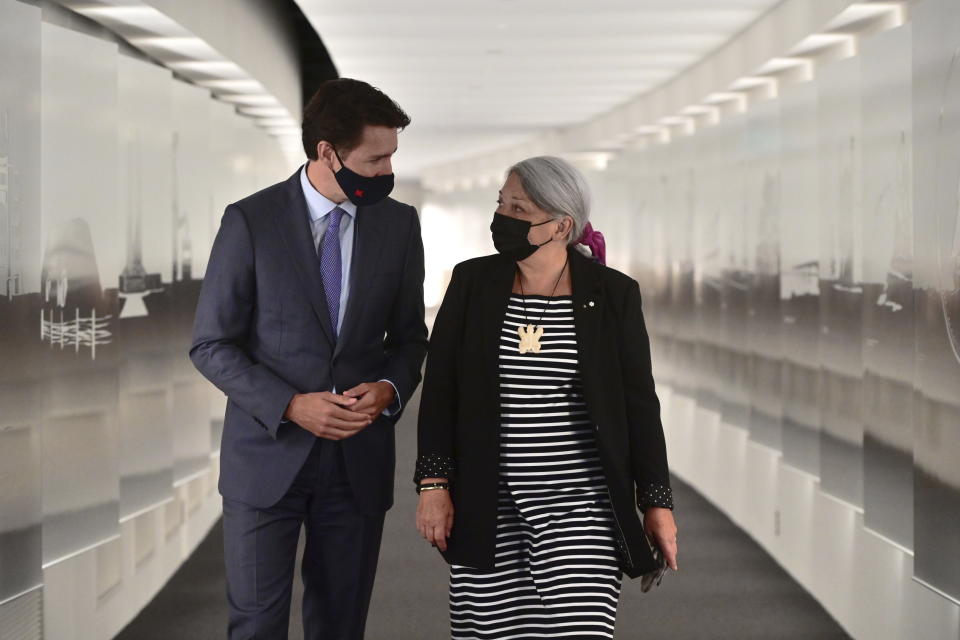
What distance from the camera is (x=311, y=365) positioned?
2969 millimetres

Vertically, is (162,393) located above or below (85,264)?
below

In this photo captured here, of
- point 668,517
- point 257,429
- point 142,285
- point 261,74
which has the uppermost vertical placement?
point 261,74

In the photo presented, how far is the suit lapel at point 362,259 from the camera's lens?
300cm

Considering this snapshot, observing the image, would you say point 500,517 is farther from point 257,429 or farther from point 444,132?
point 444,132

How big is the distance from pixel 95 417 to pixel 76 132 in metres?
1.27

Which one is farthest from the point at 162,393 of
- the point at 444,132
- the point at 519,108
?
the point at 444,132

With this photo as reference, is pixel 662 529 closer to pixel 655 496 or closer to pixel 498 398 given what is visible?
pixel 655 496

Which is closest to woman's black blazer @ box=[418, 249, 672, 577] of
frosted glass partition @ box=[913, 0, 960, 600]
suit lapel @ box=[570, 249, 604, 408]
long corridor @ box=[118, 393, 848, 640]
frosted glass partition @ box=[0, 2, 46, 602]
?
suit lapel @ box=[570, 249, 604, 408]

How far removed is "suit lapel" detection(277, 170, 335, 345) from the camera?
2.97 meters

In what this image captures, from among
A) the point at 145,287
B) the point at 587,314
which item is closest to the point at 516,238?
the point at 587,314

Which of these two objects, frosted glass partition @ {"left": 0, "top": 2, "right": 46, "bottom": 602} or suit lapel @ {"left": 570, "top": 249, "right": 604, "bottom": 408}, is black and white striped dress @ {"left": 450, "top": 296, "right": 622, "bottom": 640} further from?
frosted glass partition @ {"left": 0, "top": 2, "right": 46, "bottom": 602}

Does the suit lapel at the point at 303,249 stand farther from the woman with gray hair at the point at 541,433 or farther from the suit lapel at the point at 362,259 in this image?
the woman with gray hair at the point at 541,433

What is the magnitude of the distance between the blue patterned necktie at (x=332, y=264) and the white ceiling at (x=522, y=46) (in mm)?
4563

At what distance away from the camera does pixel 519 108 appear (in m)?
13.6
